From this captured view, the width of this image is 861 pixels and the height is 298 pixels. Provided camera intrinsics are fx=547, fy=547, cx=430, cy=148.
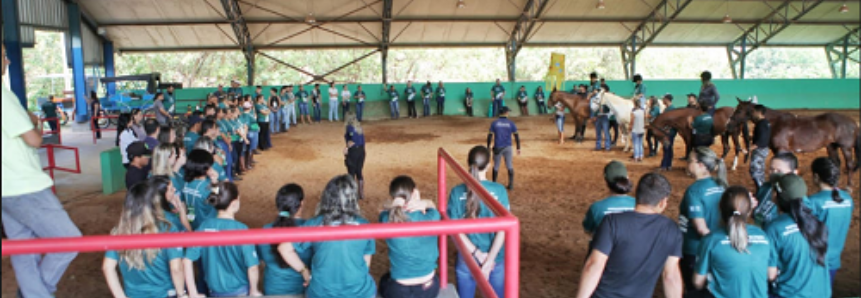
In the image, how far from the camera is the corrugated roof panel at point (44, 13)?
17.3 m

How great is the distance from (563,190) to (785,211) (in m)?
5.77

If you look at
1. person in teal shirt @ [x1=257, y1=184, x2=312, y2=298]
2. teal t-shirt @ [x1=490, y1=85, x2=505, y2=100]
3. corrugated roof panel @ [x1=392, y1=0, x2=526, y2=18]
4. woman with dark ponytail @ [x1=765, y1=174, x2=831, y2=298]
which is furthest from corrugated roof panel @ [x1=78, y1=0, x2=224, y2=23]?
woman with dark ponytail @ [x1=765, y1=174, x2=831, y2=298]

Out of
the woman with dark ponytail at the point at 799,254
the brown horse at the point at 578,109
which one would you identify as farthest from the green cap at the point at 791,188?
the brown horse at the point at 578,109

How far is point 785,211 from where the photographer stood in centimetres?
369

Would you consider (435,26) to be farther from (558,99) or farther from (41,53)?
(41,53)

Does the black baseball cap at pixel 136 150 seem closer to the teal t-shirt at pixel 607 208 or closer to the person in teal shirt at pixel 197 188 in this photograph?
the person in teal shirt at pixel 197 188

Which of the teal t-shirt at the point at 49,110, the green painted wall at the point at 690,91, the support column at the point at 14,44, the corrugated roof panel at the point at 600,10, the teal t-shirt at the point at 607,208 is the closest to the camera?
the teal t-shirt at the point at 607,208

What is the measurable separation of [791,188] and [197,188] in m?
4.60

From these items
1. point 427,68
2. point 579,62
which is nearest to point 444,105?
point 427,68

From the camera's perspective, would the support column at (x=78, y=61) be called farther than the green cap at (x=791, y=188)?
Result: Yes

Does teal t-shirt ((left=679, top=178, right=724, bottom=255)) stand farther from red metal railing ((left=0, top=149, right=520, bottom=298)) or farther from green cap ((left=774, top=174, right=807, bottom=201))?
red metal railing ((left=0, top=149, right=520, bottom=298))

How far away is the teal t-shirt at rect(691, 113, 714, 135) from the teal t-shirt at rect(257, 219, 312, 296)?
9.26m

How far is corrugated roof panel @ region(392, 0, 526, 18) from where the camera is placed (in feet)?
72.1

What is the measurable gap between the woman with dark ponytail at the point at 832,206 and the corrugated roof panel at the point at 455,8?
62.5 feet
